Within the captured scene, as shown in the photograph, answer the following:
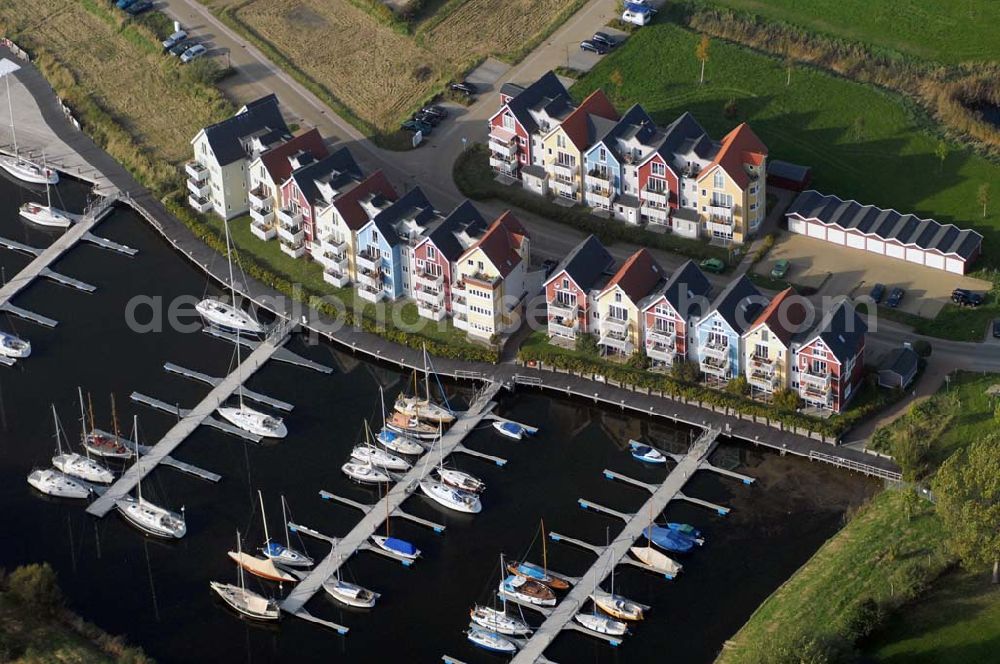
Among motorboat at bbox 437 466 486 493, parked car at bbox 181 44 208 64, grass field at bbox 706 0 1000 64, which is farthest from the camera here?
parked car at bbox 181 44 208 64

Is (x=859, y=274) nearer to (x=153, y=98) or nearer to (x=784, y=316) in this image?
(x=784, y=316)

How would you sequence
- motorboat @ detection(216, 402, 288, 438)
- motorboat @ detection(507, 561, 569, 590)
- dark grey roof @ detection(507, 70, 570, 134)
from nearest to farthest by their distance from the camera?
motorboat @ detection(507, 561, 569, 590) < motorboat @ detection(216, 402, 288, 438) < dark grey roof @ detection(507, 70, 570, 134)

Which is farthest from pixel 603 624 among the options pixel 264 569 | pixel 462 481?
pixel 264 569

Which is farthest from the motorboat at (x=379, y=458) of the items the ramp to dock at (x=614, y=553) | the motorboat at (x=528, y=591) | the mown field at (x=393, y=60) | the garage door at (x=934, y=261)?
the garage door at (x=934, y=261)

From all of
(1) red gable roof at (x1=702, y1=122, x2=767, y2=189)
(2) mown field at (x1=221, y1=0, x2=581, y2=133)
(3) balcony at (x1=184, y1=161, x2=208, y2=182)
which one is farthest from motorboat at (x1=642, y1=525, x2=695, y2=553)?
(2) mown field at (x1=221, y1=0, x2=581, y2=133)

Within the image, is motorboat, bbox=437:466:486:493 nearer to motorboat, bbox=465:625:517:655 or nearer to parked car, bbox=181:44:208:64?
motorboat, bbox=465:625:517:655

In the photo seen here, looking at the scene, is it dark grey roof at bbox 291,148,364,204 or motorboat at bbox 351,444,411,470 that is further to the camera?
dark grey roof at bbox 291,148,364,204

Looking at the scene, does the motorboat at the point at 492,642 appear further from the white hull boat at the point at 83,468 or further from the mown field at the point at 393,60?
the mown field at the point at 393,60
